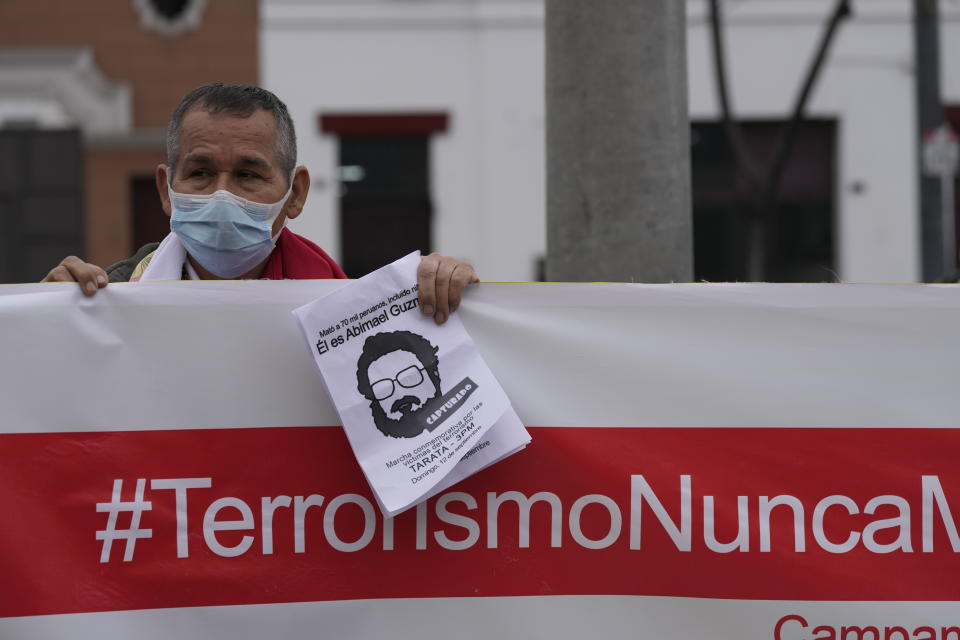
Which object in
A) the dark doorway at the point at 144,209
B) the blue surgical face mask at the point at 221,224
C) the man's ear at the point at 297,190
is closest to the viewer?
the blue surgical face mask at the point at 221,224

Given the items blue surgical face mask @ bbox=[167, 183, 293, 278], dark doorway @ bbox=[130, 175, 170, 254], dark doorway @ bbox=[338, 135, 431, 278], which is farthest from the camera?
dark doorway @ bbox=[130, 175, 170, 254]

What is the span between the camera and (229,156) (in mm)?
2240

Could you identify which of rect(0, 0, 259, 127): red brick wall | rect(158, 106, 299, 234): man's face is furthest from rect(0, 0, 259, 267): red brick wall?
rect(158, 106, 299, 234): man's face

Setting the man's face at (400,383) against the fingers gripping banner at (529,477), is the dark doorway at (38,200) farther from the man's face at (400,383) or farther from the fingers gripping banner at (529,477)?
the man's face at (400,383)

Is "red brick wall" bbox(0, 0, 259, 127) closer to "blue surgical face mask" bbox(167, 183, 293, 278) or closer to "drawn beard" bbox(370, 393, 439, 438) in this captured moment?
"blue surgical face mask" bbox(167, 183, 293, 278)

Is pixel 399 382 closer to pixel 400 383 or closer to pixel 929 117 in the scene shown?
pixel 400 383

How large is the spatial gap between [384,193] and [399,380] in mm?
10348

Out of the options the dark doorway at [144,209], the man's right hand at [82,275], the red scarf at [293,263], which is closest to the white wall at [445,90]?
the dark doorway at [144,209]

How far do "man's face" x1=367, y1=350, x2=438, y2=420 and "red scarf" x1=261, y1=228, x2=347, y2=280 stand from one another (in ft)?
1.24

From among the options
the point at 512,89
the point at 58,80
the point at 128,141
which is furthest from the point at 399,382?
the point at 128,141

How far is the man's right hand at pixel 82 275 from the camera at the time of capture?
2172 mm

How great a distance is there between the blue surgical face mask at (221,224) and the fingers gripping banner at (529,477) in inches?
3.7

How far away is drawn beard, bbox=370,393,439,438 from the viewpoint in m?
2.09

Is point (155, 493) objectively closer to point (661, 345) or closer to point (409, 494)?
point (409, 494)
